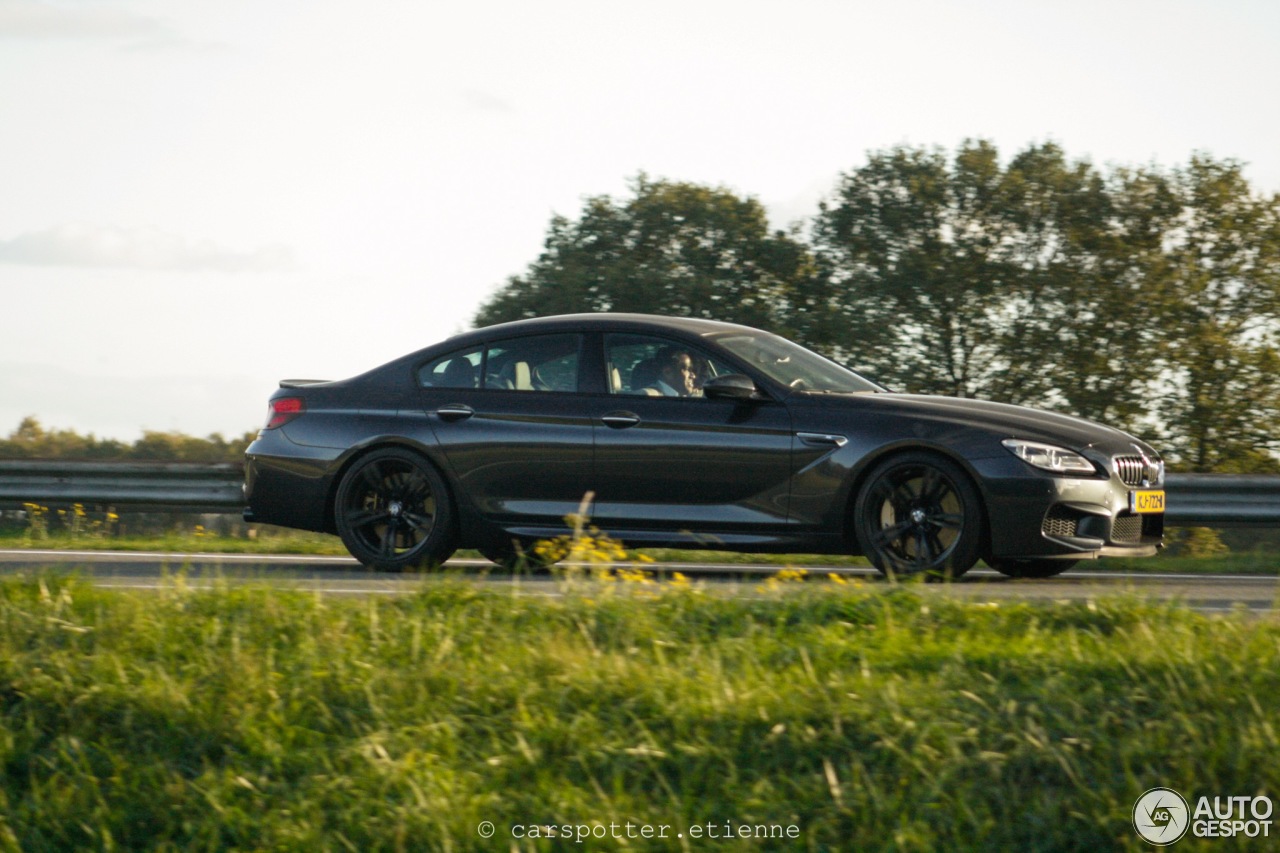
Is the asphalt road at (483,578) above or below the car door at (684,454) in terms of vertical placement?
below

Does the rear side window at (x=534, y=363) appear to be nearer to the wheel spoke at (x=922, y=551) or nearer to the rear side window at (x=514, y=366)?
the rear side window at (x=514, y=366)

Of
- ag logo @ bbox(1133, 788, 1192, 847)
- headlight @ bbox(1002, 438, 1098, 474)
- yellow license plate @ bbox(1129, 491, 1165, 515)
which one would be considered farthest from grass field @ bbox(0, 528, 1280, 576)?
ag logo @ bbox(1133, 788, 1192, 847)

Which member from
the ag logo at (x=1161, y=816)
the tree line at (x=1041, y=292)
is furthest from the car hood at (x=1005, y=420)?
the tree line at (x=1041, y=292)

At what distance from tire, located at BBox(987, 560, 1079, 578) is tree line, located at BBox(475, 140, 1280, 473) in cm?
1279

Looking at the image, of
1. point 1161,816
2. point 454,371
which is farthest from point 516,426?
point 1161,816

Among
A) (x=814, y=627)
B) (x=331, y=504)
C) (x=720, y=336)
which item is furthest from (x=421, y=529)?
(x=814, y=627)

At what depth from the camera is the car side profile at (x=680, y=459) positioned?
7.97m

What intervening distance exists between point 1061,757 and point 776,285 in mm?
20694

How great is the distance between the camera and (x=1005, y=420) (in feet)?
26.6

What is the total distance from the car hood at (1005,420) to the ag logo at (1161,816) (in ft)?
13.3

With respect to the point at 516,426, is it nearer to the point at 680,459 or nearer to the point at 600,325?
the point at 600,325

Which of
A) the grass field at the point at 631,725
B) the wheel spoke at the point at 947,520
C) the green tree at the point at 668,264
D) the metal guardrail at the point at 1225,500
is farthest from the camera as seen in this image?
the green tree at the point at 668,264

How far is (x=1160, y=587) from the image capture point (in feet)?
28.2

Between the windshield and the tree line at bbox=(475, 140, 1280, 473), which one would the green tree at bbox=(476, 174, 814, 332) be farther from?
the windshield
